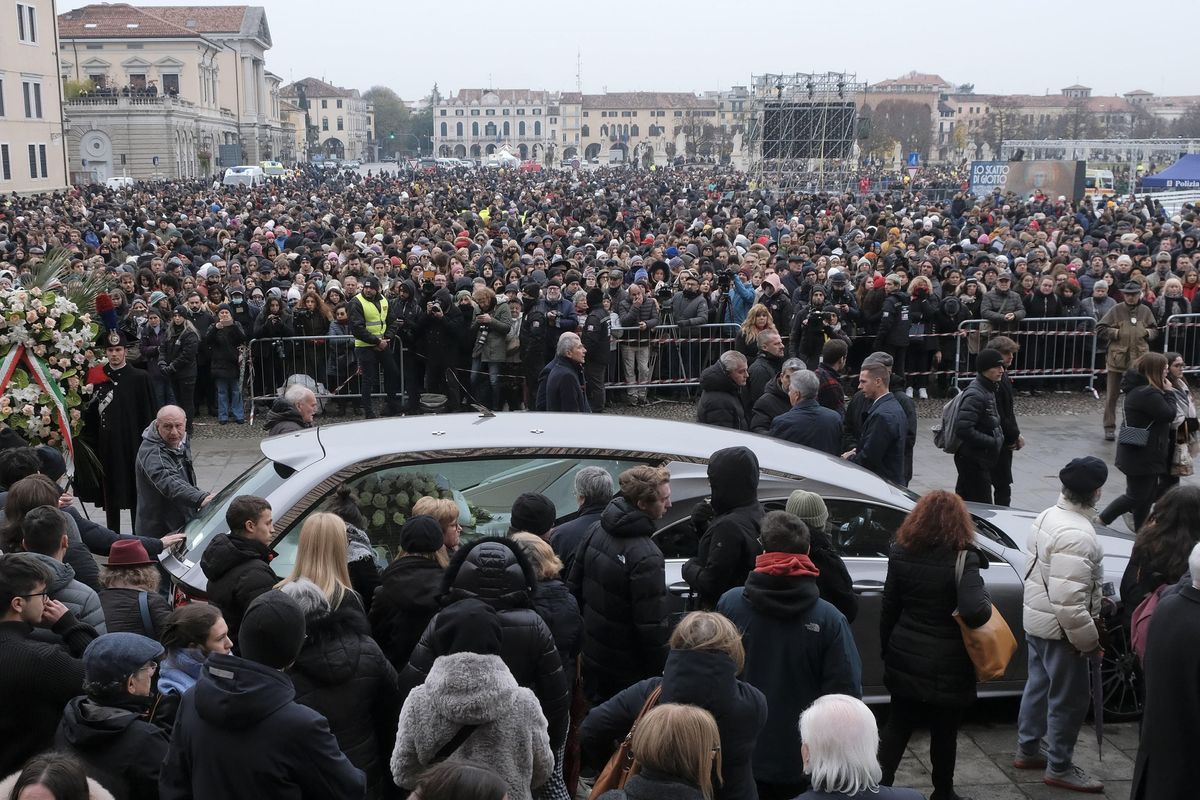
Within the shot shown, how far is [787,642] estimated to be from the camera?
4312mm

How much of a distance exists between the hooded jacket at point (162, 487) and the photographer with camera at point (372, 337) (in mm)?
4871

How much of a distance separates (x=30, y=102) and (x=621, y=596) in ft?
215

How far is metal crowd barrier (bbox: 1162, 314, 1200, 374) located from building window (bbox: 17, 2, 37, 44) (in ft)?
196

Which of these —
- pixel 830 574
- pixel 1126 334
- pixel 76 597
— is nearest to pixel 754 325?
pixel 1126 334

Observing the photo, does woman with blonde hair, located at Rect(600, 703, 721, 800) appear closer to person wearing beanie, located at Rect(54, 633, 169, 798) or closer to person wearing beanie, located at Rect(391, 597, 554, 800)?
person wearing beanie, located at Rect(391, 597, 554, 800)

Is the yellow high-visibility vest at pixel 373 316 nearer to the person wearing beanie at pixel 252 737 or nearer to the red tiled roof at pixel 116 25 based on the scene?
the person wearing beanie at pixel 252 737

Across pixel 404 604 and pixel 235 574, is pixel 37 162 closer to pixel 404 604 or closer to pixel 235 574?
pixel 235 574

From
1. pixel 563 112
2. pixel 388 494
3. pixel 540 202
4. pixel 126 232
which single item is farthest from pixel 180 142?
pixel 563 112

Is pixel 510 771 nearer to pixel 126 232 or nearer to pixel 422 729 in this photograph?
pixel 422 729

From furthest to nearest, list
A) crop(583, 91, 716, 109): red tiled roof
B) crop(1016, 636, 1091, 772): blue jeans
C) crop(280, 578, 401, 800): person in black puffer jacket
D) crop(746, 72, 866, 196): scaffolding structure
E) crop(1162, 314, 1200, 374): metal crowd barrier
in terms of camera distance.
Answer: crop(583, 91, 716, 109): red tiled roof
crop(746, 72, 866, 196): scaffolding structure
crop(1162, 314, 1200, 374): metal crowd barrier
crop(1016, 636, 1091, 772): blue jeans
crop(280, 578, 401, 800): person in black puffer jacket

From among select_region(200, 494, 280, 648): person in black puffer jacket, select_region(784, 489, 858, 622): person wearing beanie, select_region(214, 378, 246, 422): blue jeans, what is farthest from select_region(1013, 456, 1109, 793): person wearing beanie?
select_region(214, 378, 246, 422): blue jeans

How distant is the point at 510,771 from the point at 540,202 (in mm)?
33542

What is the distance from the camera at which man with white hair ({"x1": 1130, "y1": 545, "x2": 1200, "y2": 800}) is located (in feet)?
12.3

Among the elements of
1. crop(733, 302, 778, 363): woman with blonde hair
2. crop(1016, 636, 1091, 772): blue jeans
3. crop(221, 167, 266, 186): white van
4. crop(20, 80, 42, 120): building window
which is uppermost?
crop(20, 80, 42, 120): building window
